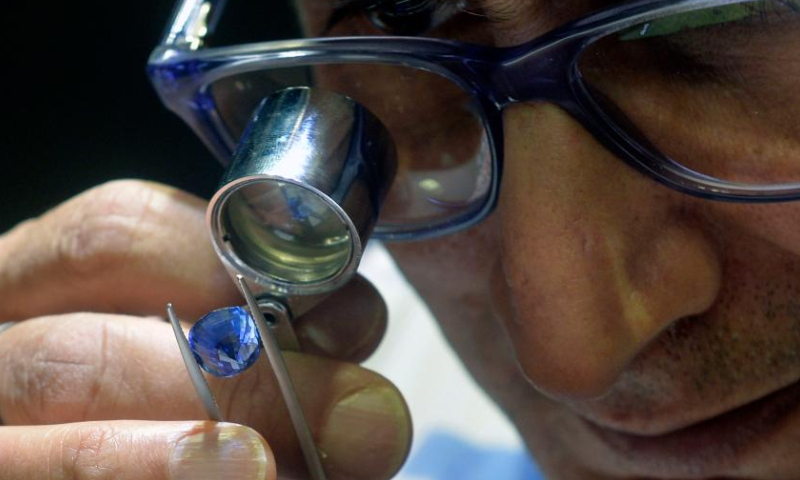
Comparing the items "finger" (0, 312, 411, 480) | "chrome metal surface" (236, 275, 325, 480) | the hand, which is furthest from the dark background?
"chrome metal surface" (236, 275, 325, 480)

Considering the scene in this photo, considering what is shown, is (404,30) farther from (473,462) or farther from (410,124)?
(473,462)

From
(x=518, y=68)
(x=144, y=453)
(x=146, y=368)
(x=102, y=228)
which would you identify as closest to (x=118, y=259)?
(x=102, y=228)

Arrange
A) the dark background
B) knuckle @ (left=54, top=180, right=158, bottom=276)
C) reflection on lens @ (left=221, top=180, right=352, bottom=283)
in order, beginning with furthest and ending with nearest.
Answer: the dark background
knuckle @ (left=54, top=180, right=158, bottom=276)
reflection on lens @ (left=221, top=180, right=352, bottom=283)

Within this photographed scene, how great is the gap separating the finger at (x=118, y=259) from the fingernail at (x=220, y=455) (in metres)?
0.20

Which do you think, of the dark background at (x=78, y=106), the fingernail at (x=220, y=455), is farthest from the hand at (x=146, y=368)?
the dark background at (x=78, y=106)

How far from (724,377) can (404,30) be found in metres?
0.36

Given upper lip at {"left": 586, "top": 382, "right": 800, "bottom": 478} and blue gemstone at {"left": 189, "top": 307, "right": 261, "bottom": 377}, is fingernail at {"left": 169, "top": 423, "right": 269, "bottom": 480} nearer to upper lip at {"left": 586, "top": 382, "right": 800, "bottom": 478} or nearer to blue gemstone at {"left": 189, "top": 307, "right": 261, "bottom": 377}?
blue gemstone at {"left": 189, "top": 307, "right": 261, "bottom": 377}

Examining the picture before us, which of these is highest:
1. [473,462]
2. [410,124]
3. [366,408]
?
[410,124]

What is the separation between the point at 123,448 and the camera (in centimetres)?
56

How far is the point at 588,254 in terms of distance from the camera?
2.05 ft

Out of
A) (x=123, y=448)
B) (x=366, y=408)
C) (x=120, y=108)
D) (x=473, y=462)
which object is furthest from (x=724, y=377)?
(x=120, y=108)

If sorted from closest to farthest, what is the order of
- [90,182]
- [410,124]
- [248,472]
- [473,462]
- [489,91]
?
[248,472] → [489,91] → [410,124] → [473,462] → [90,182]

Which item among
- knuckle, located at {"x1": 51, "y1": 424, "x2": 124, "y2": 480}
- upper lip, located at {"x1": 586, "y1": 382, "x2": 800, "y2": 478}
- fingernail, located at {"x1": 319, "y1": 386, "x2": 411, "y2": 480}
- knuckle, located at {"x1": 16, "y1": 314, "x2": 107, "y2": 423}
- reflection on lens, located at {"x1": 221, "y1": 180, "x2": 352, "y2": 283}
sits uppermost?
reflection on lens, located at {"x1": 221, "y1": 180, "x2": 352, "y2": 283}

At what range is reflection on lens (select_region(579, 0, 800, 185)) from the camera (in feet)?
1.91
